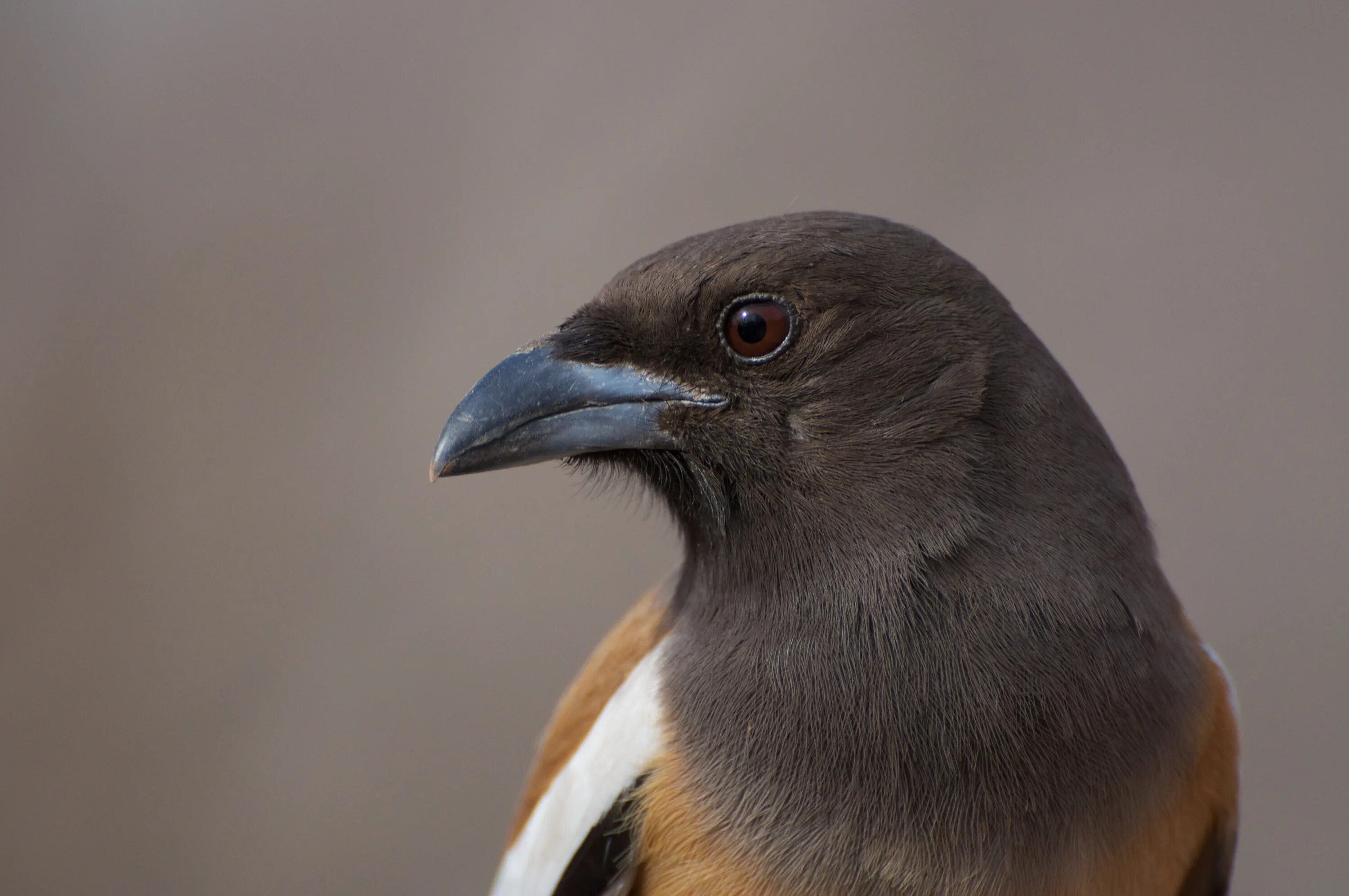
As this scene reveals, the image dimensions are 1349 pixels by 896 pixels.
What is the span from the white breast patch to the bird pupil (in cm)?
43

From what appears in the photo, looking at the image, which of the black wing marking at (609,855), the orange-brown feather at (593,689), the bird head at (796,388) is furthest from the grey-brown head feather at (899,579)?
the orange-brown feather at (593,689)

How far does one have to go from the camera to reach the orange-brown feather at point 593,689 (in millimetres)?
1562

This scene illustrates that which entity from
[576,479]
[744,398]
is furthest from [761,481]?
[576,479]

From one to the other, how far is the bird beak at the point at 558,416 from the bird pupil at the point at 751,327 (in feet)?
0.27

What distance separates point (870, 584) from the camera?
1154 mm

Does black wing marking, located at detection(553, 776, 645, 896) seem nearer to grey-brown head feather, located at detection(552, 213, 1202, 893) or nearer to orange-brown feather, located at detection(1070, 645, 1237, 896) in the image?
grey-brown head feather, located at detection(552, 213, 1202, 893)

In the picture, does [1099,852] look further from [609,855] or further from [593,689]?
[593,689]

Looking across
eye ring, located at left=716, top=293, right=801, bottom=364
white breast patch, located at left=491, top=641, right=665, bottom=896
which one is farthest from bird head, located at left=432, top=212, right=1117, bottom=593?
white breast patch, located at left=491, top=641, right=665, bottom=896

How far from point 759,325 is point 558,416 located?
26cm

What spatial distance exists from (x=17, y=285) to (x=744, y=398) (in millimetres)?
2356

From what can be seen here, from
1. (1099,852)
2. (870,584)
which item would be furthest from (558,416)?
(1099,852)

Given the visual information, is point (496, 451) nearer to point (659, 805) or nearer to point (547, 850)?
point (659, 805)

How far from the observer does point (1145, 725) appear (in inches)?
45.3

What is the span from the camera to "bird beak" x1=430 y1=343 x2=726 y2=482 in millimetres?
1227
